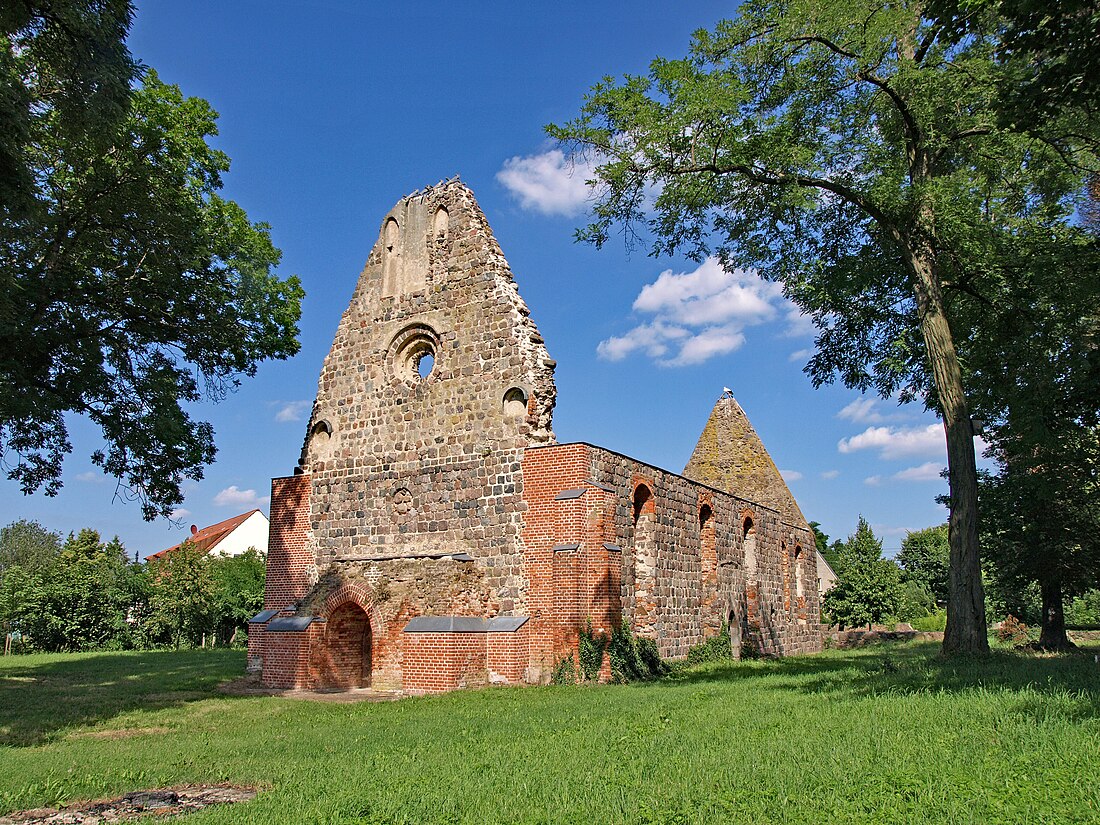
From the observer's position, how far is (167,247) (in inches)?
566

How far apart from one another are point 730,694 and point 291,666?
8.87 metres

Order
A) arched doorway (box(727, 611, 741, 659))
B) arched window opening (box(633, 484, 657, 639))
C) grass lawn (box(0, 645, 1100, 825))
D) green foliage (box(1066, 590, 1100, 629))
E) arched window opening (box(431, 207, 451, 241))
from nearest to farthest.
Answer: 1. grass lawn (box(0, 645, 1100, 825))
2. arched window opening (box(633, 484, 657, 639))
3. arched window opening (box(431, 207, 451, 241))
4. arched doorway (box(727, 611, 741, 659))
5. green foliage (box(1066, 590, 1100, 629))

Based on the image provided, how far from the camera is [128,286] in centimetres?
1463

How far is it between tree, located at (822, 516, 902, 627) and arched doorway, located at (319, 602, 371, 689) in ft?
80.3

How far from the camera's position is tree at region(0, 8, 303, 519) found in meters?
12.7

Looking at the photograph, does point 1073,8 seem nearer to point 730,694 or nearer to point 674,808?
point 674,808

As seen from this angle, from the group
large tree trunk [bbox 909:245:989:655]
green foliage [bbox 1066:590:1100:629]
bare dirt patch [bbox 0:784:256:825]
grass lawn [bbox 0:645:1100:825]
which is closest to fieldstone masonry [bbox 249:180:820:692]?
grass lawn [bbox 0:645:1100:825]

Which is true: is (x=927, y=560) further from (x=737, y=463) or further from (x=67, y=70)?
(x=67, y=70)

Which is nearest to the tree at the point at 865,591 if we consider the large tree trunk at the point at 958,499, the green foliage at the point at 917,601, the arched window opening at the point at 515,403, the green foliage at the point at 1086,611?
the green foliage at the point at 917,601

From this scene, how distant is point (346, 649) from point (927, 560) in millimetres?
48861

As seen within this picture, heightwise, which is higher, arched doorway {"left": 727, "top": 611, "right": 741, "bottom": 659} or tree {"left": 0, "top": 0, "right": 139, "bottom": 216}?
tree {"left": 0, "top": 0, "right": 139, "bottom": 216}

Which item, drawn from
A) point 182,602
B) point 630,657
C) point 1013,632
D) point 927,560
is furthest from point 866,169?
point 927,560

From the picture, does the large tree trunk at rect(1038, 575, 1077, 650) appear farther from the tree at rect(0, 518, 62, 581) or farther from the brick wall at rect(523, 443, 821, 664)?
the tree at rect(0, 518, 62, 581)

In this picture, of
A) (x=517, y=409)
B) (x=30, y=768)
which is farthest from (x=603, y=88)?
(x=30, y=768)
